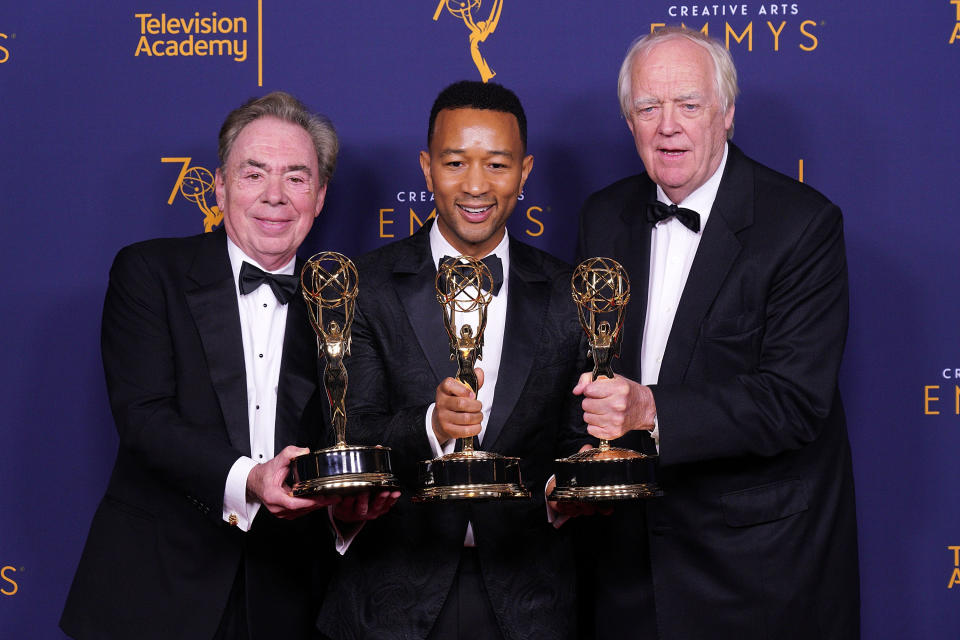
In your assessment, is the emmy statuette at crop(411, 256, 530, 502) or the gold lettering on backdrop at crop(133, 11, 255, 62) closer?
the emmy statuette at crop(411, 256, 530, 502)

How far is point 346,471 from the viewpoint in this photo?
7.24 ft

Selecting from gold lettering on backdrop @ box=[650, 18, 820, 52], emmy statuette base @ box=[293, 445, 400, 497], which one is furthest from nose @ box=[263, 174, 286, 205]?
gold lettering on backdrop @ box=[650, 18, 820, 52]

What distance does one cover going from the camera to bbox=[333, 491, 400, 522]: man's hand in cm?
238

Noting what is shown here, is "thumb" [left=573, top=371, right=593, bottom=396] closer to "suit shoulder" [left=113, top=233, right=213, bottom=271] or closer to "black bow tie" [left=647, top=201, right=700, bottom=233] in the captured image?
"black bow tie" [left=647, top=201, right=700, bottom=233]

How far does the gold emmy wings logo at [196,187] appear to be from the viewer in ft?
11.4

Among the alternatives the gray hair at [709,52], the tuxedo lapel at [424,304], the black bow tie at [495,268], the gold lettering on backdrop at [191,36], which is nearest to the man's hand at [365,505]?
the tuxedo lapel at [424,304]

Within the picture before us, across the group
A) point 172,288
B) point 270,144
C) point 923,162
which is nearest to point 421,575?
point 172,288

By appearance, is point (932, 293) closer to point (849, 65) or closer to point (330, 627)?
point (849, 65)

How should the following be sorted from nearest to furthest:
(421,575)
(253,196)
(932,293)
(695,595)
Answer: (421,575)
(695,595)
(253,196)
(932,293)

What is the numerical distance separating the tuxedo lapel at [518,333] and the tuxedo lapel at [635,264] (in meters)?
0.26

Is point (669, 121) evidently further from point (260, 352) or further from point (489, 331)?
point (260, 352)

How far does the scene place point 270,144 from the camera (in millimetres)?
2881

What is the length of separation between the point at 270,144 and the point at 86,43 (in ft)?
3.30

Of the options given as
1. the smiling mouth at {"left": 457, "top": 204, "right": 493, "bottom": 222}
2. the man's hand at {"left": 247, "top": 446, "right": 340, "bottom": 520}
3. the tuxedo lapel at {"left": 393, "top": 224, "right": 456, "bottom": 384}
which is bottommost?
the man's hand at {"left": 247, "top": 446, "right": 340, "bottom": 520}
